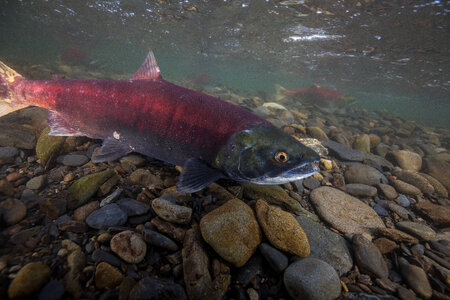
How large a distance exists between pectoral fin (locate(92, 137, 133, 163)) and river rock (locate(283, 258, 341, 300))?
2.64m

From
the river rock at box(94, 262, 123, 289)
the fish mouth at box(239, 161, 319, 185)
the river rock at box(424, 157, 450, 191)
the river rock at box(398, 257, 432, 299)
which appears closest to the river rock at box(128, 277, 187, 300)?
the river rock at box(94, 262, 123, 289)

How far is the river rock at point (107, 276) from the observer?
59.1 inches

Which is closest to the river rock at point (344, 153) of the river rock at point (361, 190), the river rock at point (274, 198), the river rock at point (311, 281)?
the river rock at point (361, 190)

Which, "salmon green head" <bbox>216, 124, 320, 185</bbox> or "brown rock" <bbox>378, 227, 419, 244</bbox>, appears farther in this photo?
"brown rock" <bbox>378, 227, 419, 244</bbox>

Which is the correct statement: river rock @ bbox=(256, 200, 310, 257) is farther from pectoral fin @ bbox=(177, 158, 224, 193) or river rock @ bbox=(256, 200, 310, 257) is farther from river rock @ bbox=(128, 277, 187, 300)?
river rock @ bbox=(128, 277, 187, 300)

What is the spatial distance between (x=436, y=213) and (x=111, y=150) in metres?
5.51

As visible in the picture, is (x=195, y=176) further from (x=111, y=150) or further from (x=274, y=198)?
(x=111, y=150)

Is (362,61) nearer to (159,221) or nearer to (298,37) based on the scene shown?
(298,37)

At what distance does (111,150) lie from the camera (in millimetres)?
2750

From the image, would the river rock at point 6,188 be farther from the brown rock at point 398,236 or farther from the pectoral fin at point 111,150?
A: the brown rock at point 398,236

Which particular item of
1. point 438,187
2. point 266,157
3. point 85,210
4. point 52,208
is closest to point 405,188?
point 438,187

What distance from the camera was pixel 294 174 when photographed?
2088mm

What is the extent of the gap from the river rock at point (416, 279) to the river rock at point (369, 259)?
20cm

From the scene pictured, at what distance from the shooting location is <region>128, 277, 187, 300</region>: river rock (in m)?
1.43
